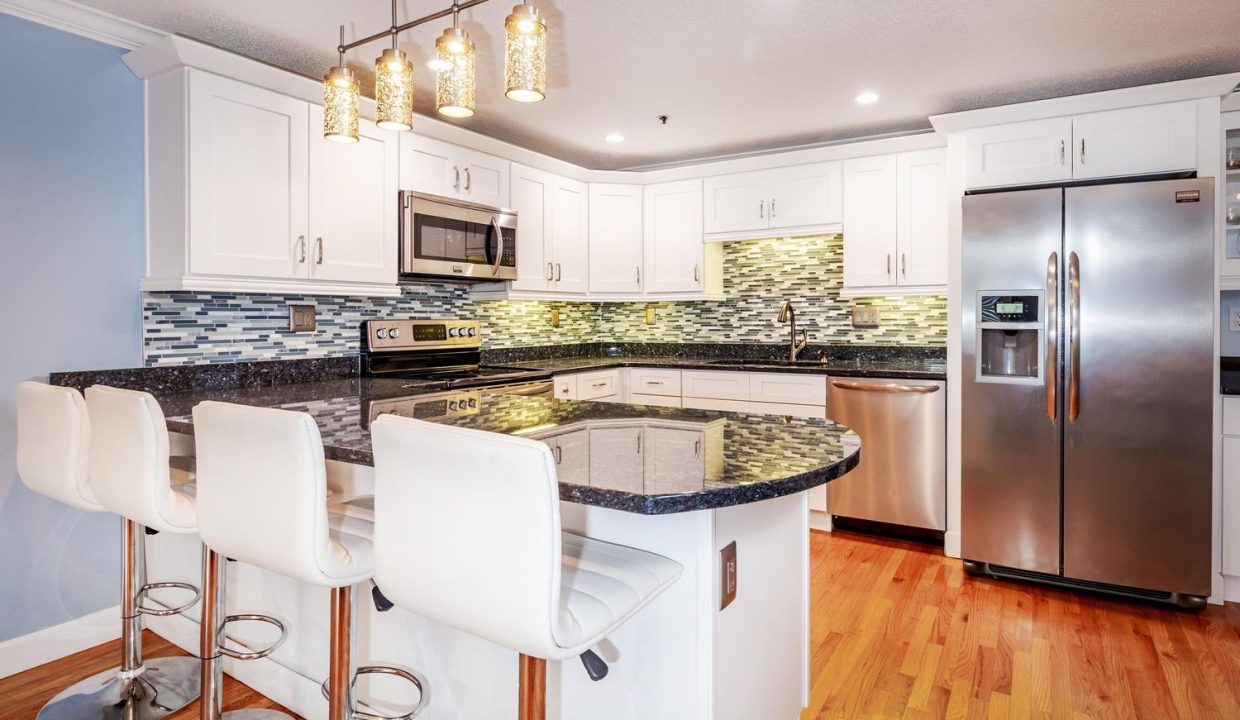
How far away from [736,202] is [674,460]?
3.18 m

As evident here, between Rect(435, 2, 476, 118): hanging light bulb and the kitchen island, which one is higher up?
Rect(435, 2, 476, 118): hanging light bulb

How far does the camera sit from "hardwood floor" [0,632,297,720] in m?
2.05

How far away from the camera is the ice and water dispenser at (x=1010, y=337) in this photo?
2916mm

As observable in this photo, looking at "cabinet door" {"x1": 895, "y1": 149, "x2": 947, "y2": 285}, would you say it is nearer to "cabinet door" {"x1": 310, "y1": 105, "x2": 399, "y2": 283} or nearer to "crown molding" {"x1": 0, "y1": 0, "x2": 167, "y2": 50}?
"cabinet door" {"x1": 310, "y1": 105, "x2": 399, "y2": 283}

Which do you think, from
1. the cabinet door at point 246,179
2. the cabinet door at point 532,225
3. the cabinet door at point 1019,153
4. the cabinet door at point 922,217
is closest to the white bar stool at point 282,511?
the cabinet door at point 246,179

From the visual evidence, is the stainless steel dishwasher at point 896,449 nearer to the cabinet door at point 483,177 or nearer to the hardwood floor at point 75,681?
the cabinet door at point 483,177

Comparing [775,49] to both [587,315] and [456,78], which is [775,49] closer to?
[456,78]

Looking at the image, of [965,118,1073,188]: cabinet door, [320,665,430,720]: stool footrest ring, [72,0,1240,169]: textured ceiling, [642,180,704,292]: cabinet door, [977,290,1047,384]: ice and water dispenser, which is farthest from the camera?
[642,180,704,292]: cabinet door

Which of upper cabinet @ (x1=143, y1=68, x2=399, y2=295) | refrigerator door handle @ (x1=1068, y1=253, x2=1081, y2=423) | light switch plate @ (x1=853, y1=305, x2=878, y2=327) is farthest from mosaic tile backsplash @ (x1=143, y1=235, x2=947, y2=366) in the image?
refrigerator door handle @ (x1=1068, y1=253, x2=1081, y2=423)

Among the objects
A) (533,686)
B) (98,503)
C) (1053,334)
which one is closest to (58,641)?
(98,503)

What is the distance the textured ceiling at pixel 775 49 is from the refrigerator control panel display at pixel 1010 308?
99cm

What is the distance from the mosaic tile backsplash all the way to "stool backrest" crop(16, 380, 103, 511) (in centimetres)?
72

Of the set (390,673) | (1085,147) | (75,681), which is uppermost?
(1085,147)

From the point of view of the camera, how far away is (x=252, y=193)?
2.61 meters
